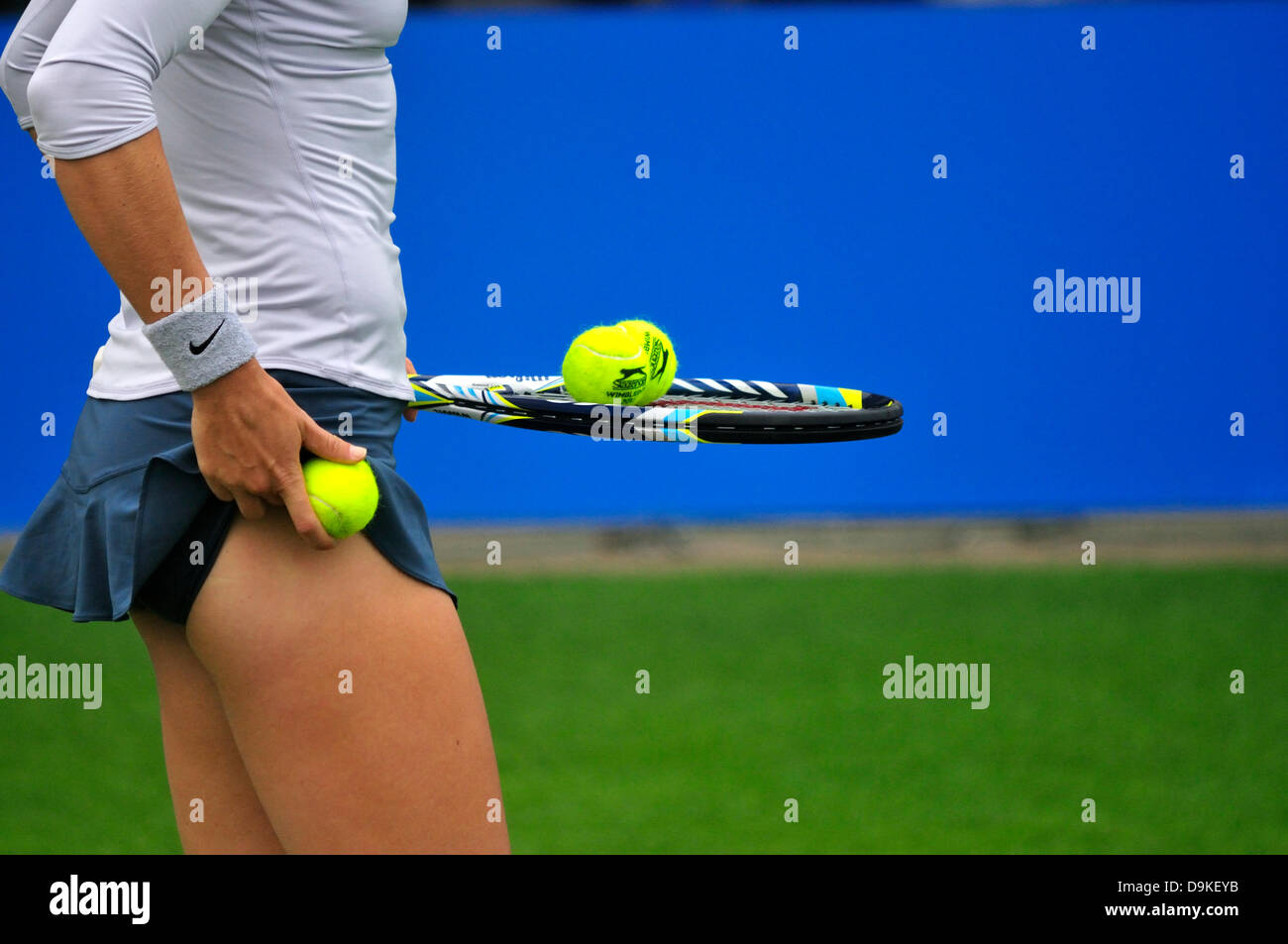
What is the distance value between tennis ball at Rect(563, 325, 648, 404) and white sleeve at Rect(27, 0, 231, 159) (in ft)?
4.00

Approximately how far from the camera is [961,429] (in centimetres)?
589

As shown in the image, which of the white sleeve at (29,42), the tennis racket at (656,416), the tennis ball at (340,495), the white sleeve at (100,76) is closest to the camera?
the white sleeve at (100,76)

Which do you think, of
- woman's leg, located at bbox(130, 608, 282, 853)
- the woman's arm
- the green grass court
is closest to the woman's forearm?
the woman's arm

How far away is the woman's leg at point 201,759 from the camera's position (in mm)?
1486

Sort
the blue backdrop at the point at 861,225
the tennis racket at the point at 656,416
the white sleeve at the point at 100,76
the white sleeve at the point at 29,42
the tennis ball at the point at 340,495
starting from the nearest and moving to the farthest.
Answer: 1. the white sleeve at the point at 100,76
2. the tennis ball at the point at 340,495
3. the white sleeve at the point at 29,42
4. the tennis racket at the point at 656,416
5. the blue backdrop at the point at 861,225

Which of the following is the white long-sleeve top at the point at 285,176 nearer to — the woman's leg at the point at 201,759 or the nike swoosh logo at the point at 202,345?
the nike swoosh logo at the point at 202,345

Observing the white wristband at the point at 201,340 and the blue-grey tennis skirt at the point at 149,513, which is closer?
the white wristband at the point at 201,340

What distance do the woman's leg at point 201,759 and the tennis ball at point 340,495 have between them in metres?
0.29

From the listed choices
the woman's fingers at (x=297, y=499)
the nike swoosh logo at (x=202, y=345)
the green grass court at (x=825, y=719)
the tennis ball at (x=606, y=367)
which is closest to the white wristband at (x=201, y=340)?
the nike swoosh logo at (x=202, y=345)

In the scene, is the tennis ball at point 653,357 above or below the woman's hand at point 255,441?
above

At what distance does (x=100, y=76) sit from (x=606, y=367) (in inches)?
50.2

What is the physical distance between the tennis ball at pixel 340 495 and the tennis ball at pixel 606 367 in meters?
1.07

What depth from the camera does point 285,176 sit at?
1.36m
